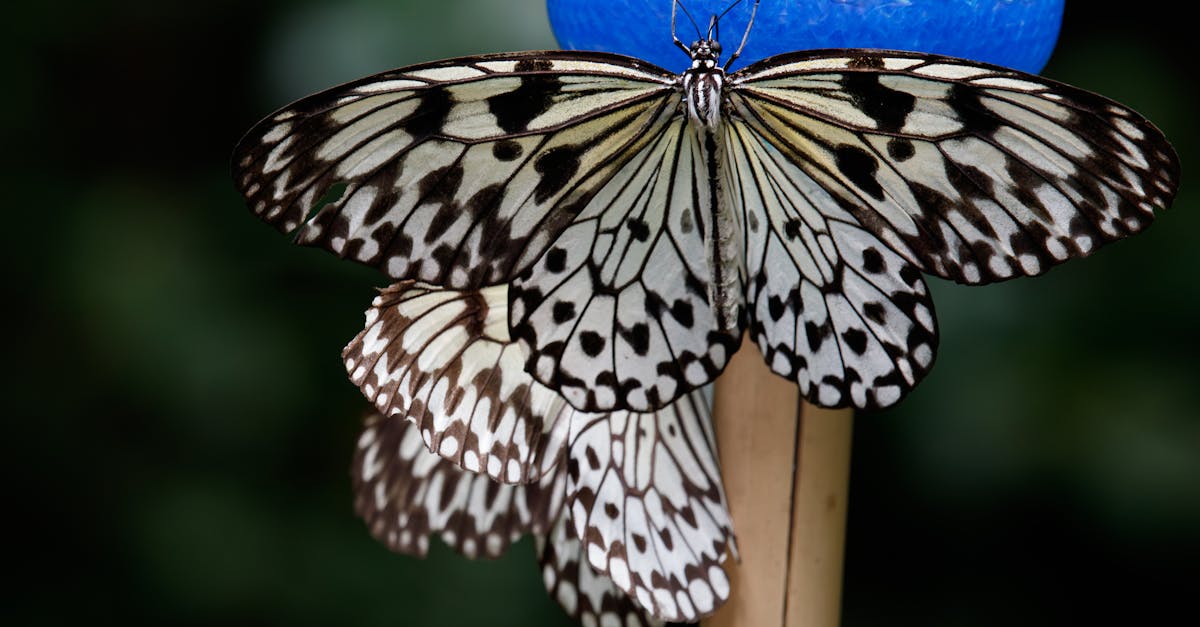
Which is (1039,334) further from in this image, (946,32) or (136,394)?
(136,394)

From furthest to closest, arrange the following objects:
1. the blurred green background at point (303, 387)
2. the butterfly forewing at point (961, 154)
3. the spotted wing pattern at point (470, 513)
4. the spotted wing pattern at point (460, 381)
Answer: the blurred green background at point (303, 387), the spotted wing pattern at point (470, 513), the spotted wing pattern at point (460, 381), the butterfly forewing at point (961, 154)

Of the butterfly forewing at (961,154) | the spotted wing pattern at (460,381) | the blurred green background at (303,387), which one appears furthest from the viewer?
the blurred green background at (303,387)

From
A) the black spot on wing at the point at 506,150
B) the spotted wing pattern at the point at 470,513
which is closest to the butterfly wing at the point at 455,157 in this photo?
the black spot on wing at the point at 506,150

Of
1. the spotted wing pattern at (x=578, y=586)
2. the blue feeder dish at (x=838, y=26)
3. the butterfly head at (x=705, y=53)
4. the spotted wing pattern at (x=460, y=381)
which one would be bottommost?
the spotted wing pattern at (x=578, y=586)

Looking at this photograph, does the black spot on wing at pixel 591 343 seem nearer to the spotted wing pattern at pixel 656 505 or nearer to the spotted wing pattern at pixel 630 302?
the spotted wing pattern at pixel 630 302

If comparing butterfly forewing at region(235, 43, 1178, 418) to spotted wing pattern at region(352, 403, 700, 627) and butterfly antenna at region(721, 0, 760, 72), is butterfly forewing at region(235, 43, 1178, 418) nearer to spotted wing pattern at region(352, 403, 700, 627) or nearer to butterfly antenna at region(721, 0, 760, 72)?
butterfly antenna at region(721, 0, 760, 72)

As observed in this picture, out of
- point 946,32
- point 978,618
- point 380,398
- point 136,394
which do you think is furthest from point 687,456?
point 136,394

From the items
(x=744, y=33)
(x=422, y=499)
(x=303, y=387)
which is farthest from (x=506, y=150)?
(x=303, y=387)
